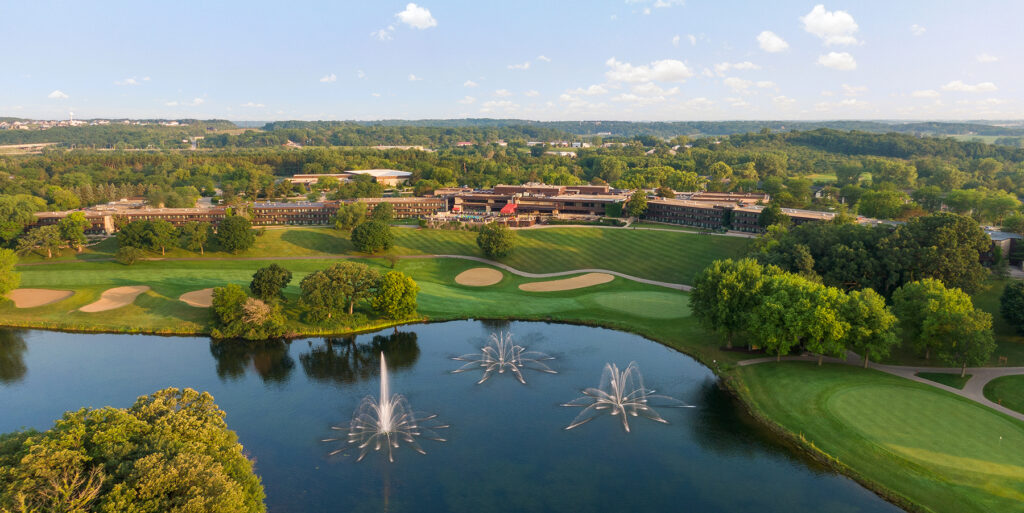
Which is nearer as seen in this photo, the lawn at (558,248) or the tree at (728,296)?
the tree at (728,296)

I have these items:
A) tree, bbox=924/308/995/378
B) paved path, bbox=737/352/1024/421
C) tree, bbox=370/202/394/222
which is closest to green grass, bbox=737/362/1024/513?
paved path, bbox=737/352/1024/421

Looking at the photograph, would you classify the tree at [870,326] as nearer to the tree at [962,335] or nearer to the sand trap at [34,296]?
the tree at [962,335]

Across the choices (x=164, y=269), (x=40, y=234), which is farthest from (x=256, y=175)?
(x=164, y=269)

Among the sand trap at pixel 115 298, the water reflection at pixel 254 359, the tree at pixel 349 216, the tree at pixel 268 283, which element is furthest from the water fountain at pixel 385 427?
the tree at pixel 349 216

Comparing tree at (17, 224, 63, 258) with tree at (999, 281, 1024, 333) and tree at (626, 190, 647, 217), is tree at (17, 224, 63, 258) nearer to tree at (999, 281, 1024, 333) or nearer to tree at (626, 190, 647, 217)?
tree at (626, 190, 647, 217)

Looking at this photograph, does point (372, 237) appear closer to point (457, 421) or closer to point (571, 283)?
point (571, 283)

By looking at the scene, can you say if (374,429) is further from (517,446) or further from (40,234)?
(40,234)
